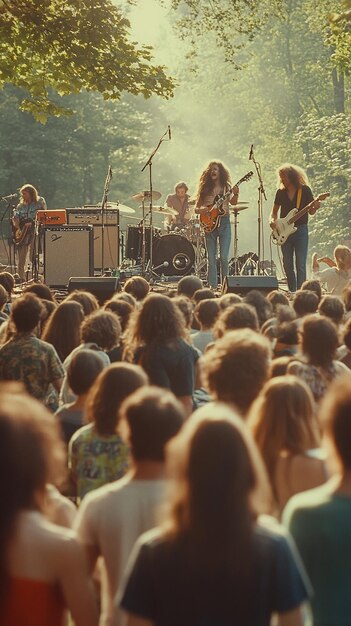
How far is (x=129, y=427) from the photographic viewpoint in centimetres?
445

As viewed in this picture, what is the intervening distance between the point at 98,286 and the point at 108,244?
24.7 feet

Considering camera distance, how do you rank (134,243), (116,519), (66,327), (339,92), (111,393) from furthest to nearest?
(339,92)
(134,243)
(66,327)
(111,393)
(116,519)

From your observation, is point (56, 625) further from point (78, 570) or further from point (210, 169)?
point (210, 169)

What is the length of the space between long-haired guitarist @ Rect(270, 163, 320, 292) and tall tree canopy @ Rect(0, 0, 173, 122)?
6.83ft

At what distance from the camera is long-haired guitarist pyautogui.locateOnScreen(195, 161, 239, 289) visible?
1961 centimetres

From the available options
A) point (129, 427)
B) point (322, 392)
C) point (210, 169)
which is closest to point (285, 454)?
point (129, 427)

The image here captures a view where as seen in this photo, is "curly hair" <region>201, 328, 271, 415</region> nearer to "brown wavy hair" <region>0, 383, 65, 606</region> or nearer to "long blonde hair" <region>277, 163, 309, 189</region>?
"brown wavy hair" <region>0, 383, 65, 606</region>

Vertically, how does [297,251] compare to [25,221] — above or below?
below

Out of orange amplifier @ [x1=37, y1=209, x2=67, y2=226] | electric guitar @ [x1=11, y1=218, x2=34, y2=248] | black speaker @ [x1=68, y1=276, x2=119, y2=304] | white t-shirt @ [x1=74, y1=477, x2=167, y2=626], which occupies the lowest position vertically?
white t-shirt @ [x1=74, y1=477, x2=167, y2=626]

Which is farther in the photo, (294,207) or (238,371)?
(294,207)

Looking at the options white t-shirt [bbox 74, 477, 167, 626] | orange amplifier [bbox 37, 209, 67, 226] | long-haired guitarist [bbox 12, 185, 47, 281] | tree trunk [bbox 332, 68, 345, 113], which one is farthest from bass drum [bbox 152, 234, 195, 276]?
tree trunk [bbox 332, 68, 345, 113]

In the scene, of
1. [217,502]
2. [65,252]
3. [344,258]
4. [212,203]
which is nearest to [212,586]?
[217,502]

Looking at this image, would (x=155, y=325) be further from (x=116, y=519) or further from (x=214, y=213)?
(x=214, y=213)

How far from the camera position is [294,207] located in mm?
18562
